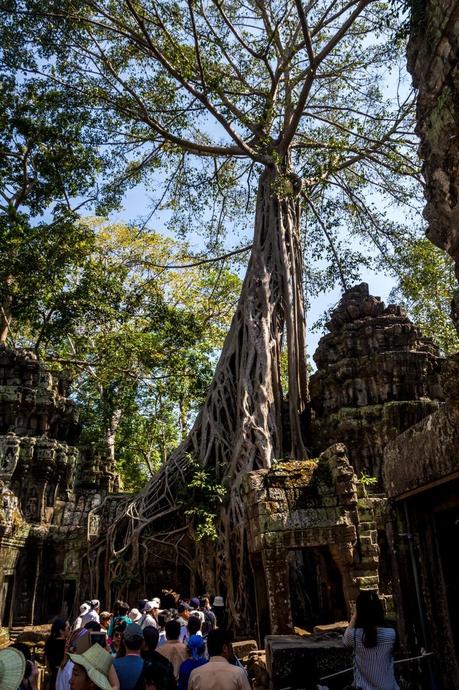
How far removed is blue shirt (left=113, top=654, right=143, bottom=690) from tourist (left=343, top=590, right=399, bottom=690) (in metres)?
1.07

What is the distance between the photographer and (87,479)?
1515 cm

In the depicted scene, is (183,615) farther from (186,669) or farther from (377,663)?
(377,663)

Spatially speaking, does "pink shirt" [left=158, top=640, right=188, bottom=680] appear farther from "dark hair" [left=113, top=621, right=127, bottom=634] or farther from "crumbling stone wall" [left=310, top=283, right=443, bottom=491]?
"crumbling stone wall" [left=310, top=283, right=443, bottom=491]

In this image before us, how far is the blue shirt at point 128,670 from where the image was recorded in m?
2.80

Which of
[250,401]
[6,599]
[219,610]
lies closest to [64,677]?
[219,610]

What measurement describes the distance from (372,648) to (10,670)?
5.74ft

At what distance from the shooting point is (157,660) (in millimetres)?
2969

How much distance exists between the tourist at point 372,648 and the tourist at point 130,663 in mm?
1073

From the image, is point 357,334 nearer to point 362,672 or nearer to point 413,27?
point 413,27

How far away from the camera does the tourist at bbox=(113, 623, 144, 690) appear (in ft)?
9.21

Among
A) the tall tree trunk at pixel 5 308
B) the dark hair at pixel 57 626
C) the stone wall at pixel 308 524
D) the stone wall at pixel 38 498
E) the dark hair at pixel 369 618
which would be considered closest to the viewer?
the dark hair at pixel 369 618

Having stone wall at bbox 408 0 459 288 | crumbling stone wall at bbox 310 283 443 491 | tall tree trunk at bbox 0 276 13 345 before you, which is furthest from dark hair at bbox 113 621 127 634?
tall tree trunk at bbox 0 276 13 345

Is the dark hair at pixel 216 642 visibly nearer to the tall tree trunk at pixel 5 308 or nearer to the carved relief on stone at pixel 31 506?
the carved relief on stone at pixel 31 506

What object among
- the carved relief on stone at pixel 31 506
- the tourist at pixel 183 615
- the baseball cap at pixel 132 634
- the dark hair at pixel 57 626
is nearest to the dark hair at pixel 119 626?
the tourist at pixel 183 615
